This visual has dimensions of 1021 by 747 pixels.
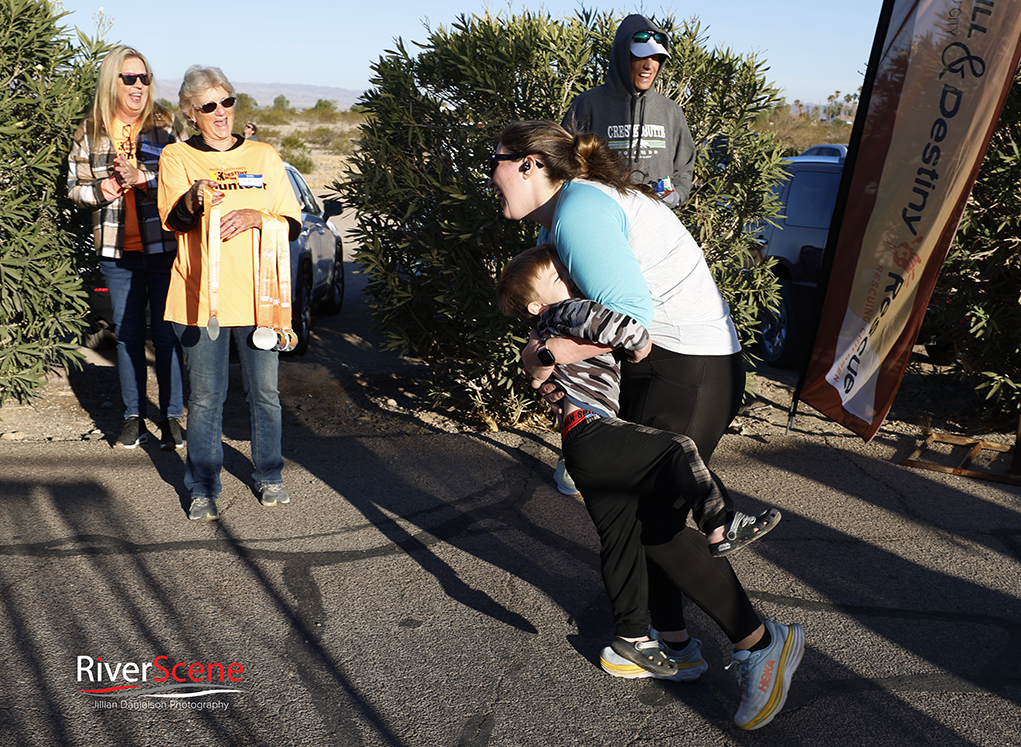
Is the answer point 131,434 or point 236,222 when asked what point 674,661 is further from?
point 131,434

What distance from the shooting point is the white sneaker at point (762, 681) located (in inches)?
104

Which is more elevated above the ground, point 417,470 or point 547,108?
point 547,108

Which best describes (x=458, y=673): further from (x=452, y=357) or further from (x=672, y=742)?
(x=452, y=357)

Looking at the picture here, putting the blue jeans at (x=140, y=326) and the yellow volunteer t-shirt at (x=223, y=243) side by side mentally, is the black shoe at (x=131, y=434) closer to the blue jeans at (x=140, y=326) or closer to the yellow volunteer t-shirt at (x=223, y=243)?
the blue jeans at (x=140, y=326)

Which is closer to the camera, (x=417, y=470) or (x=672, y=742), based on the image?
(x=672, y=742)

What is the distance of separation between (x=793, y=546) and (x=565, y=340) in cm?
224

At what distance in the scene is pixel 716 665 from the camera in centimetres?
310

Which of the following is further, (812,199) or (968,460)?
(812,199)

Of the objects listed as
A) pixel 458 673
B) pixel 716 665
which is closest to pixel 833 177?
pixel 716 665

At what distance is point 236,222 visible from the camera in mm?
3912

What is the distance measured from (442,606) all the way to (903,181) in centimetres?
347

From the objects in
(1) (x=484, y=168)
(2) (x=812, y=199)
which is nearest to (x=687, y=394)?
(1) (x=484, y=168)

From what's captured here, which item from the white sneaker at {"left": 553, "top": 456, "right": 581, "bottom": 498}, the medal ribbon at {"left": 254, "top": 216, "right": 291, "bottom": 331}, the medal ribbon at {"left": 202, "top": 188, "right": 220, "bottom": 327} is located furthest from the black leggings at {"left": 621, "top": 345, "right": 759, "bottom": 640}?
the medal ribbon at {"left": 202, "top": 188, "right": 220, "bottom": 327}

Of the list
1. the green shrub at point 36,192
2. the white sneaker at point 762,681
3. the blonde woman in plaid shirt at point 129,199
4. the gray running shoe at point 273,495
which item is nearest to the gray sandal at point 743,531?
the white sneaker at point 762,681
